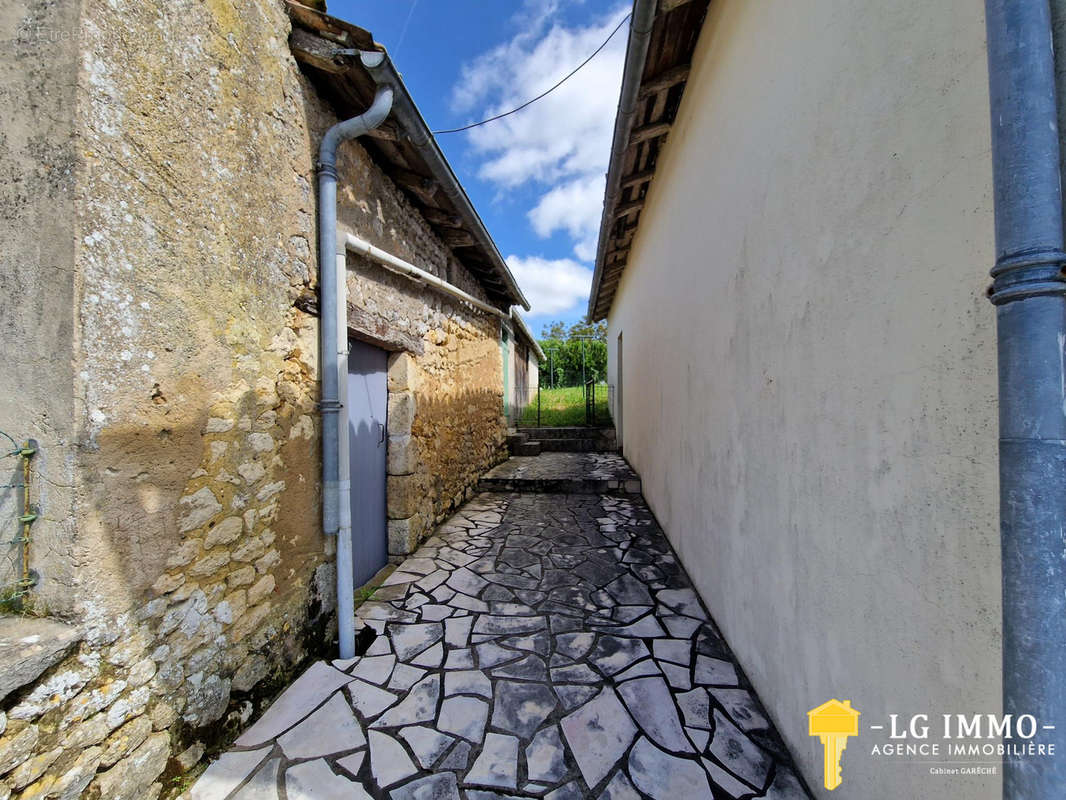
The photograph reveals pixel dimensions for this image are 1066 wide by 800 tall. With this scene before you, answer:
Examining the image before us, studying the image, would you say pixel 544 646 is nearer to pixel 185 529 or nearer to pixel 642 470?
pixel 185 529

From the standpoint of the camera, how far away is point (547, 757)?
70.6 inches

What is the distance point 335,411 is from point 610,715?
229 cm

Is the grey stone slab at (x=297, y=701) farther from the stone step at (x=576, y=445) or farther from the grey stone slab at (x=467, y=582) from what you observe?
the stone step at (x=576, y=445)

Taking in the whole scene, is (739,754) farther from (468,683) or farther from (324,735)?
(324,735)

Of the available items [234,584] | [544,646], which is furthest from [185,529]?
[544,646]

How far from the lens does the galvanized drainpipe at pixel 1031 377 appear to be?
775 millimetres

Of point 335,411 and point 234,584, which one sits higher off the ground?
point 335,411

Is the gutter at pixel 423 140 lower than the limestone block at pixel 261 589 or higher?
higher

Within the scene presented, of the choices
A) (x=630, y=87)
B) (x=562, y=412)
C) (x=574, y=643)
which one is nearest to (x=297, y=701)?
(x=574, y=643)

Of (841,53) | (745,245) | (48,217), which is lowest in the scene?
(48,217)

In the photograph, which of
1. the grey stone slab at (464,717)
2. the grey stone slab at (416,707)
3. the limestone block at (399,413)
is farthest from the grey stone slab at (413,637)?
the limestone block at (399,413)

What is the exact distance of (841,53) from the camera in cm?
137

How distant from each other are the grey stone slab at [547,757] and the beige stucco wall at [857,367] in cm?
100

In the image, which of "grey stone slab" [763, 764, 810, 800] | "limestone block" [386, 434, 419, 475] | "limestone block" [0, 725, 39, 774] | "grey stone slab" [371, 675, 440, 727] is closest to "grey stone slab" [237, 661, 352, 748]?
"grey stone slab" [371, 675, 440, 727]
